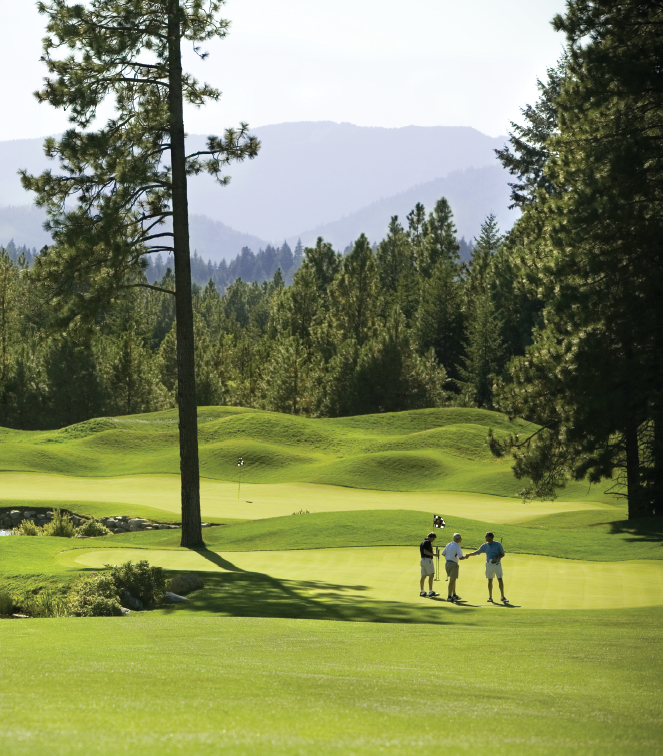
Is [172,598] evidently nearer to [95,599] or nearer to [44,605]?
[95,599]

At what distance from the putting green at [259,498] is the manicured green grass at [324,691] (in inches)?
776

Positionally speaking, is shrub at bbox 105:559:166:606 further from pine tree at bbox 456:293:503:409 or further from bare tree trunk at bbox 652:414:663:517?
pine tree at bbox 456:293:503:409

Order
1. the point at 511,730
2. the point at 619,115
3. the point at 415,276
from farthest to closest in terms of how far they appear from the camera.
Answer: the point at 415,276
the point at 619,115
the point at 511,730

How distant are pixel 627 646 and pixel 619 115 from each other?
18.7m

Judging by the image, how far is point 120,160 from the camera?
20.0m

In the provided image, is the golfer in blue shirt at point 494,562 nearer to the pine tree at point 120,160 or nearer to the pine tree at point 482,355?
the pine tree at point 120,160

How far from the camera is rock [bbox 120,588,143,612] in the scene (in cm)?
1362

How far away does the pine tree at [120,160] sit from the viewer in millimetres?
19656

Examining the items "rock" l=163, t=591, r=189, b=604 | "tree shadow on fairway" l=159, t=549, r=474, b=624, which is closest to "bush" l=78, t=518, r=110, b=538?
"tree shadow on fairway" l=159, t=549, r=474, b=624

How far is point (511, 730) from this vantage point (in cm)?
455

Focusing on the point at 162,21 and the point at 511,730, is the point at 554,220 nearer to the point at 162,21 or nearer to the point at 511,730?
the point at 162,21

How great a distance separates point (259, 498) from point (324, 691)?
28.0 m

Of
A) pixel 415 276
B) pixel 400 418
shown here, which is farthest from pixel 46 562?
pixel 415 276

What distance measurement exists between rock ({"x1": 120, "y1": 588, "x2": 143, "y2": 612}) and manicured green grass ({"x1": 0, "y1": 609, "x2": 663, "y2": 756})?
10.7ft
